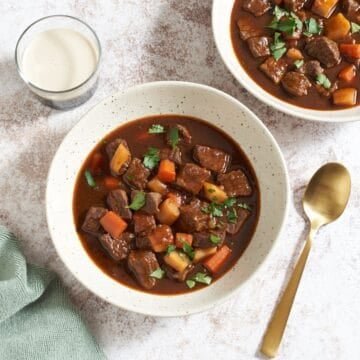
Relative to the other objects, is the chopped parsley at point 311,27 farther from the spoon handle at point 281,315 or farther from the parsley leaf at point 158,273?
the parsley leaf at point 158,273

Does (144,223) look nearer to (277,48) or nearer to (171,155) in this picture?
(171,155)

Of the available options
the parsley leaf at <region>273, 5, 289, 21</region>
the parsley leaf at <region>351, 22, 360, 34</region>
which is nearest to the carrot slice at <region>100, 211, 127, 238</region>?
the parsley leaf at <region>273, 5, 289, 21</region>

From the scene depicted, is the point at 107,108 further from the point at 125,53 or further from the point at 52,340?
the point at 52,340

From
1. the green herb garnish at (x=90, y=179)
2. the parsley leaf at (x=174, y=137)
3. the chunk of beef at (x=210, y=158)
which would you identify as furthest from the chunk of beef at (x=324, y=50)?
the green herb garnish at (x=90, y=179)

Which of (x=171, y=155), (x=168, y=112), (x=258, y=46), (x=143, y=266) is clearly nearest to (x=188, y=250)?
(x=143, y=266)

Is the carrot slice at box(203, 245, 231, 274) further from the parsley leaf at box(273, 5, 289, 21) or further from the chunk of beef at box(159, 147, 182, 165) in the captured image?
the parsley leaf at box(273, 5, 289, 21)

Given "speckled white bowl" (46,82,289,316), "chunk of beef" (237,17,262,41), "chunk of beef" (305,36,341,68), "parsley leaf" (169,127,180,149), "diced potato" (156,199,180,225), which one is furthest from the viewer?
"chunk of beef" (237,17,262,41)
